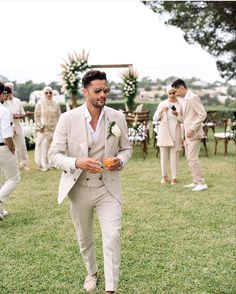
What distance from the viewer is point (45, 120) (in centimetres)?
970

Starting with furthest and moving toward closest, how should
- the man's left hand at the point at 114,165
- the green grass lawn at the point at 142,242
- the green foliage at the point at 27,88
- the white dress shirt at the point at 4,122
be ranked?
the green foliage at the point at 27,88
the white dress shirt at the point at 4,122
the green grass lawn at the point at 142,242
the man's left hand at the point at 114,165

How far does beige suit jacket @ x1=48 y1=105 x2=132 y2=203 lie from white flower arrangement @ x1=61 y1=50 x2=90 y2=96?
9.00 metres

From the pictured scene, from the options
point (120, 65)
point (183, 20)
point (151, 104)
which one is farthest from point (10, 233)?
point (151, 104)

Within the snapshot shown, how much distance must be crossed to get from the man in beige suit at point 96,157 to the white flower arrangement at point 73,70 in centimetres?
899

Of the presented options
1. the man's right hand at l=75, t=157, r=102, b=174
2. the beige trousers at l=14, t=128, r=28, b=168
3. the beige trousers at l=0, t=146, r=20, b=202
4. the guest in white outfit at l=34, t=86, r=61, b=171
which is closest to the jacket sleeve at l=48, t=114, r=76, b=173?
the man's right hand at l=75, t=157, r=102, b=174

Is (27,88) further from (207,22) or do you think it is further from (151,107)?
(207,22)

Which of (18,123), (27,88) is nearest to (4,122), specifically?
(18,123)

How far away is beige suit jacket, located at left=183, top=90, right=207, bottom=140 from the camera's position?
740 cm

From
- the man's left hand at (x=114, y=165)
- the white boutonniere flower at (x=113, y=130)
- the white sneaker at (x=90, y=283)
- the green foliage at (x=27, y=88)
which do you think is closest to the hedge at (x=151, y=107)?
the green foliage at (x=27, y=88)

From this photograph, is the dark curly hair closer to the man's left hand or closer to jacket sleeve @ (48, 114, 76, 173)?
jacket sleeve @ (48, 114, 76, 173)

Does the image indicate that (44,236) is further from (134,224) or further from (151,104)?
(151,104)

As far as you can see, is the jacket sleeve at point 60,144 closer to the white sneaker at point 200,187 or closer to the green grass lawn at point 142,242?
the green grass lawn at point 142,242

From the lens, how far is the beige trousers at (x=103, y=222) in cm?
336

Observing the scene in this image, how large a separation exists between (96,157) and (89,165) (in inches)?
12.2
